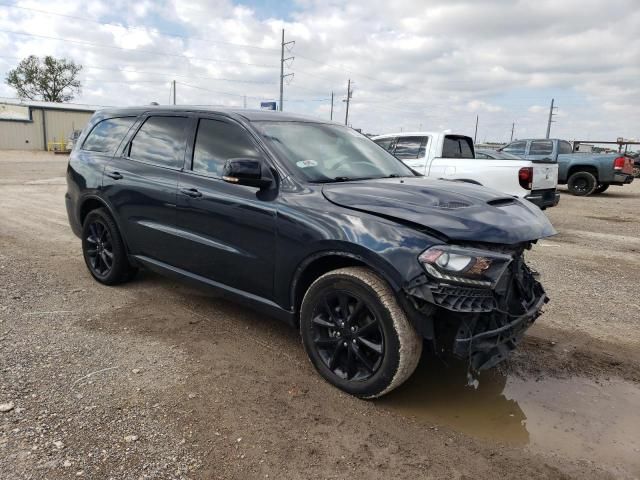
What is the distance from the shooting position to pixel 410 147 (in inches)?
374

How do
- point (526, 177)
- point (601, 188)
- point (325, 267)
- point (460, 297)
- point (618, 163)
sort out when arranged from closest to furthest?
point (460, 297) < point (325, 267) < point (526, 177) < point (618, 163) < point (601, 188)

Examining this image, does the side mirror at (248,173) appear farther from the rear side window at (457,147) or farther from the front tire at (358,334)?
the rear side window at (457,147)

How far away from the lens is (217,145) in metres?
3.94

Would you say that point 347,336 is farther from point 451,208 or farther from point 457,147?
point 457,147

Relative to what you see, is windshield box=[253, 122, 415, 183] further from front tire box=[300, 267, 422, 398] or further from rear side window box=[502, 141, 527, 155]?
rear side window box=[502, 141, 527, 155]

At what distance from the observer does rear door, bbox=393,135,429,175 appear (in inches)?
364

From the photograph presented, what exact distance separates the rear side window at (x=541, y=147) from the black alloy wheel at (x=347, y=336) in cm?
1515

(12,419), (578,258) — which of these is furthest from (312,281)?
(578,258)

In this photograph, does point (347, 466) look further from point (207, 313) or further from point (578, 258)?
point (578, 258)

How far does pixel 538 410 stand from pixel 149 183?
11.3 ft

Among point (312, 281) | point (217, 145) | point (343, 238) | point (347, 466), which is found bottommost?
point (347, 466)

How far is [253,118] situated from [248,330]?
1.72 metres

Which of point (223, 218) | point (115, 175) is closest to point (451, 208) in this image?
point (223, 218)

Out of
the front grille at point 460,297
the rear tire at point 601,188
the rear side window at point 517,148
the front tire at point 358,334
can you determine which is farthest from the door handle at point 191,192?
the rear tire at point 601,188
